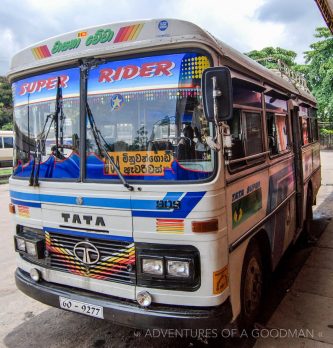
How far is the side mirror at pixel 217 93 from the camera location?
2496 millimetres

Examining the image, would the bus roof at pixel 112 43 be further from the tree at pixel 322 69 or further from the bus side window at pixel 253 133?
the tree at pixel 322 69

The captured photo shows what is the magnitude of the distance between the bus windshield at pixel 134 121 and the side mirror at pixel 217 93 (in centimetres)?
17

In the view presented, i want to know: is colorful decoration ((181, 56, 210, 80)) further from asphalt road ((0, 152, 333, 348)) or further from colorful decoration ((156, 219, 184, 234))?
asphalt road ((0, 152, 333, 348))

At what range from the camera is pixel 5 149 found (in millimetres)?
26234

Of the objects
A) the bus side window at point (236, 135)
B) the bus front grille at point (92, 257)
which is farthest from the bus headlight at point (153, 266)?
the bus side window at point (236, 135)

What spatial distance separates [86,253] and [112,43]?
1.68 metres

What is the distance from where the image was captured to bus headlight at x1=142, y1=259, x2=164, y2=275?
277cm

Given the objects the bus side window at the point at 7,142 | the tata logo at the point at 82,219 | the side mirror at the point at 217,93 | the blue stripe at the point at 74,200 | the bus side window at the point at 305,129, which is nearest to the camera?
the side mirror at the point at 217,93

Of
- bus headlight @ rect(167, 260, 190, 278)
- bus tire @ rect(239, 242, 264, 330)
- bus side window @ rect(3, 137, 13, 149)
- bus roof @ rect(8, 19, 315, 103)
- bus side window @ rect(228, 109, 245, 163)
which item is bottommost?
bus tire @ rect(239, 242, 264, 330)

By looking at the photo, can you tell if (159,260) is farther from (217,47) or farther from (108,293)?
(217,47)

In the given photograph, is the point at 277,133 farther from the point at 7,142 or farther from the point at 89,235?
the point at 7,142

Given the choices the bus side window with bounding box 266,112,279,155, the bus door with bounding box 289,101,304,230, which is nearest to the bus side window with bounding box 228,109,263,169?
the bus side window with bounding box 266,112,279,155

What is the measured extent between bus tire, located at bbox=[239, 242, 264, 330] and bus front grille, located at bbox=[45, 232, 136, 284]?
104cm

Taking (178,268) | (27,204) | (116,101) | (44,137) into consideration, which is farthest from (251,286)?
(44,137)
